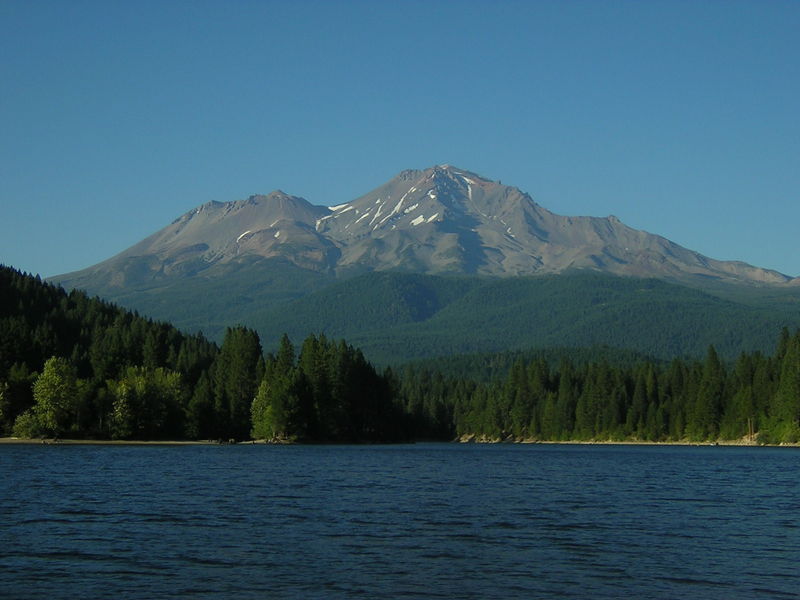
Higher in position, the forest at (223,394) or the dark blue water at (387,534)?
the forest at (223,394)

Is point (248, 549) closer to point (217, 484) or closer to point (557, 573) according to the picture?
point (557, 573)

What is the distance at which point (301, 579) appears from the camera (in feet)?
135

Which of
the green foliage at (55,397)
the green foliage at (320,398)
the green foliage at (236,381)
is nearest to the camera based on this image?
the green foliage at (55,397)

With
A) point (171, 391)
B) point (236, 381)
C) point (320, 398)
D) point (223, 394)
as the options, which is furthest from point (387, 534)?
point (236, 381)

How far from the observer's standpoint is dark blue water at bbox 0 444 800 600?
133 ft

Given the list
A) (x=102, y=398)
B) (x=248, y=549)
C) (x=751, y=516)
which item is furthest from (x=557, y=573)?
(x=102, y=398)

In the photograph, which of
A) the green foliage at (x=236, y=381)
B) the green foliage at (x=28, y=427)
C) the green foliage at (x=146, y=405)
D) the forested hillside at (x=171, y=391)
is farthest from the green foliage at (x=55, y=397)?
the green foliage at (x=236, y=381)

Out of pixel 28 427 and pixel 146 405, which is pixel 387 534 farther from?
pixel 146 405

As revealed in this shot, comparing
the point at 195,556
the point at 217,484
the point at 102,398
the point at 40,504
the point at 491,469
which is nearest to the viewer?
the point at 195,556

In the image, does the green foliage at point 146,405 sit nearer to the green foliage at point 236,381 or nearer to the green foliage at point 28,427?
the green foliage at point 236,381

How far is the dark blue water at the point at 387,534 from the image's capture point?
40.7 meters

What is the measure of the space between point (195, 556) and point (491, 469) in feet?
217

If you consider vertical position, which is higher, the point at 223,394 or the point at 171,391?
the point at 171,391

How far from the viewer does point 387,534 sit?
5356 cm
